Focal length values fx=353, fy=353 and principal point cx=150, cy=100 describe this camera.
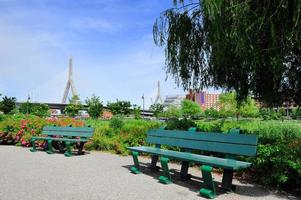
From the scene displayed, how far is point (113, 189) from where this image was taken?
19.8 feet

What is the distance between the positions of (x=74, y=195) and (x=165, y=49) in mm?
3671

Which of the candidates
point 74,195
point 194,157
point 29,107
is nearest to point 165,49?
point 194,157

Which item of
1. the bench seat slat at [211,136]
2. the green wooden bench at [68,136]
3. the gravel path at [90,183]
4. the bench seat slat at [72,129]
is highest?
the bench seat slat at [211,136]

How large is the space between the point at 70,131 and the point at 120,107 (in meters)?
56.5

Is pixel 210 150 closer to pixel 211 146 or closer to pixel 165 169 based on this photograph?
pixel 211 146

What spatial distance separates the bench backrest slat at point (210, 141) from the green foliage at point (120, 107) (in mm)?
58643

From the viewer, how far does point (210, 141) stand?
6.24 metres

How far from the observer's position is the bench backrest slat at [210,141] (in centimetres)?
546

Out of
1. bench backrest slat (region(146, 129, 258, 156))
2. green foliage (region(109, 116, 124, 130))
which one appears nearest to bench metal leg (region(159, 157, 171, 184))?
bench backrest slat (region(146, 129, 258, 156))

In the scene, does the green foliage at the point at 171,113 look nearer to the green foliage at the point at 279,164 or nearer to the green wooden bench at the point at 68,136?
the green wooden bench at the point at 68,136

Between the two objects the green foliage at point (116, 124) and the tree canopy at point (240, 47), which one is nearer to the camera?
the tree canopy at point (240, 47)

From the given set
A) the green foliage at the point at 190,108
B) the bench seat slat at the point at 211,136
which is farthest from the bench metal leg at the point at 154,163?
the green foliage at the point at 190,108

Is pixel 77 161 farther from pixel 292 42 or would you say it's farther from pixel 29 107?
pixel 29 107

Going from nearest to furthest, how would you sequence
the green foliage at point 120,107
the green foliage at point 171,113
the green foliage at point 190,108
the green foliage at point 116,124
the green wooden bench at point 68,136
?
the green wooden bench at point 68,136 → the green foliage at point 116,124 → the green foliage at point 120,107 → the green foliage at point 171,113 → the green foliage at point 190,108
